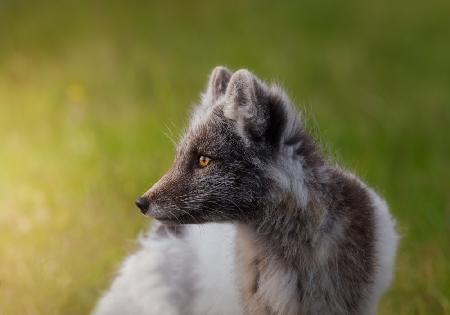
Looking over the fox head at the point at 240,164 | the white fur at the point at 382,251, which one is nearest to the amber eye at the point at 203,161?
the fox head at the point at 240,164

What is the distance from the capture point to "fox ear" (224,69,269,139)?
15.9 ft

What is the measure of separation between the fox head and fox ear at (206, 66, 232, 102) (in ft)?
1.54

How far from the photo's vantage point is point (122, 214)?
754 cm

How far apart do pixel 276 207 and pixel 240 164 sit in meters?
0.31

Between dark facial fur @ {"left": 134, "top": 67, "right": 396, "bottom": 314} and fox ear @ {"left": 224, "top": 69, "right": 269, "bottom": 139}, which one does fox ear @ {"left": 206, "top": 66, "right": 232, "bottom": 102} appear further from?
fox ear @ {"left": 224, "top": 69, "right": 269, "bottom": 139}

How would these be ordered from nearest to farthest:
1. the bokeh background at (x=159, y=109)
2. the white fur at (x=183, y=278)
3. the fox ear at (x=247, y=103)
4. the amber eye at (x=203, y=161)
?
the fox ear at (x=247, y=103) < the amber eye at (x=203, y=161) < the white fur at (x=183, y=278) < the bokeh background at (x=159, y=109)

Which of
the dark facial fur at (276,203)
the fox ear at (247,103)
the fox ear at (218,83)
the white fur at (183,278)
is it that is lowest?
the white fur at (183,278)

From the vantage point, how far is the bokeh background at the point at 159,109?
22.8ft

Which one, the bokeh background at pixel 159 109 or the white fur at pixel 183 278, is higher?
the bokeh background at pixel 159 109

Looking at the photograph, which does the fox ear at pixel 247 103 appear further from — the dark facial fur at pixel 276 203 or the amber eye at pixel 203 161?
the amber eye at pixel 203 161

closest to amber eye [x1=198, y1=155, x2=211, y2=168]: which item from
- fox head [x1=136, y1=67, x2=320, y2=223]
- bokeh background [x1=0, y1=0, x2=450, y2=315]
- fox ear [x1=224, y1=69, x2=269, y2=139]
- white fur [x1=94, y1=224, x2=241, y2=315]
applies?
fox head [x1=136, y1=67, x2=320, y2=223]

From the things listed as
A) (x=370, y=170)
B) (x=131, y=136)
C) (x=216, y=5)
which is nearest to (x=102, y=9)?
(x=216, y=5)

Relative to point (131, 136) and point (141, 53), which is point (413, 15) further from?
point (131, 136)

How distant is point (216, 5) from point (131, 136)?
530 centimetres
